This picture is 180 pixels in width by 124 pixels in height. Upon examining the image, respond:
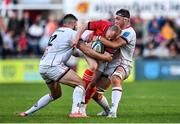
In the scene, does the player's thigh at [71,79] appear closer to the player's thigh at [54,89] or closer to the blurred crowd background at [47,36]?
the player's thigh at [54,89]

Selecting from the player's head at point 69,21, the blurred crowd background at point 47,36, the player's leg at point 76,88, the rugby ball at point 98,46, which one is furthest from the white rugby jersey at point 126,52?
the blurred crowd background at point 47,36

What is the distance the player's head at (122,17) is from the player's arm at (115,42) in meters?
0.35

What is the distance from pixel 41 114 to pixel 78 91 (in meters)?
1.59

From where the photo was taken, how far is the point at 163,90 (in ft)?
87.9

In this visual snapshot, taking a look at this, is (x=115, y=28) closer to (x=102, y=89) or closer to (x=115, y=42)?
(x=115, y=42)

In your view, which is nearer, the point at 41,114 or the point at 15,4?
the point at 41,114

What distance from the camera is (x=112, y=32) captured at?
15477 mm

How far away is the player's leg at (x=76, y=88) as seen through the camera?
15430mm

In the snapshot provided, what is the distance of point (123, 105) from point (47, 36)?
47.4 feet

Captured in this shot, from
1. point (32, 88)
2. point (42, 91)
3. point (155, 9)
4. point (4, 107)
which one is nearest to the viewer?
point (4, 107)

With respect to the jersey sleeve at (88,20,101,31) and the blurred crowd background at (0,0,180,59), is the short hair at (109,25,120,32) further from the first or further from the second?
the blurred crowd background at (0,0,180,59)

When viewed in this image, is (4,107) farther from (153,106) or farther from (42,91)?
(42,91)

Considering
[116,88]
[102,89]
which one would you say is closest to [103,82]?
[102,89]

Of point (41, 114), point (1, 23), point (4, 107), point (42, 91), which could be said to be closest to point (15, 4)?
point (1, 23)
